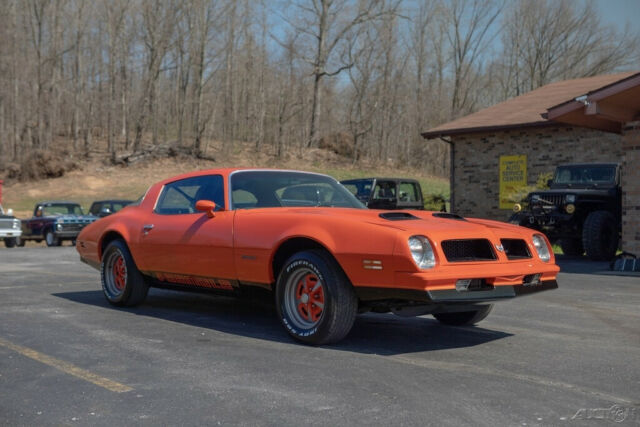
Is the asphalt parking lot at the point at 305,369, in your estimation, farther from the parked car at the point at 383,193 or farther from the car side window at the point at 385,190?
the car side window at the point at 385,190

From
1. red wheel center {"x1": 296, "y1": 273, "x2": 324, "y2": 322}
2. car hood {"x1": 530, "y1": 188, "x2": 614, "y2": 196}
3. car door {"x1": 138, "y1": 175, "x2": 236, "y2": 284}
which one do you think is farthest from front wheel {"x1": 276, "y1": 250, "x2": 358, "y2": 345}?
car hood {"x1": 530, "y1": 188, "x2": 614, "y2": 196}

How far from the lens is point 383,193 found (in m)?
17.9

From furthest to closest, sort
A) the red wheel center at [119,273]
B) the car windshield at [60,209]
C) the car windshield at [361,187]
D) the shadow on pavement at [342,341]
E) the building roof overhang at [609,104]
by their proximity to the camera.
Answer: the car windshield at [60,209], the car windshield at [361,187], the building roof overhang at [609,104], the red wheel center at [119,273], the shadow on pavement at [342,341]

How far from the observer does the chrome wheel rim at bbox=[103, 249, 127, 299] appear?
24.1 ft

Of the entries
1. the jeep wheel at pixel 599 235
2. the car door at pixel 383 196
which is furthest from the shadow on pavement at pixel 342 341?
the car door at pixel 383 196

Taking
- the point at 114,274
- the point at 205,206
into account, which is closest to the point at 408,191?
the point at 114,274

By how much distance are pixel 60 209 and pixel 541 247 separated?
20.9 m

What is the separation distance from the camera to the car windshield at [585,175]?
15039 mm

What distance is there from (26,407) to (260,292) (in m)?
2.40

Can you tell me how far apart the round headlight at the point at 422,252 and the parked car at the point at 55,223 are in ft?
61.4

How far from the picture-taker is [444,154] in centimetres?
5069

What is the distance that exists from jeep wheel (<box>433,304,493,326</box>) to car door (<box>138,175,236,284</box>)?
6.68ft

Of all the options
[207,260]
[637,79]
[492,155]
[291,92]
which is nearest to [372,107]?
[291,92]

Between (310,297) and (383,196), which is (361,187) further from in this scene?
(310,297)
